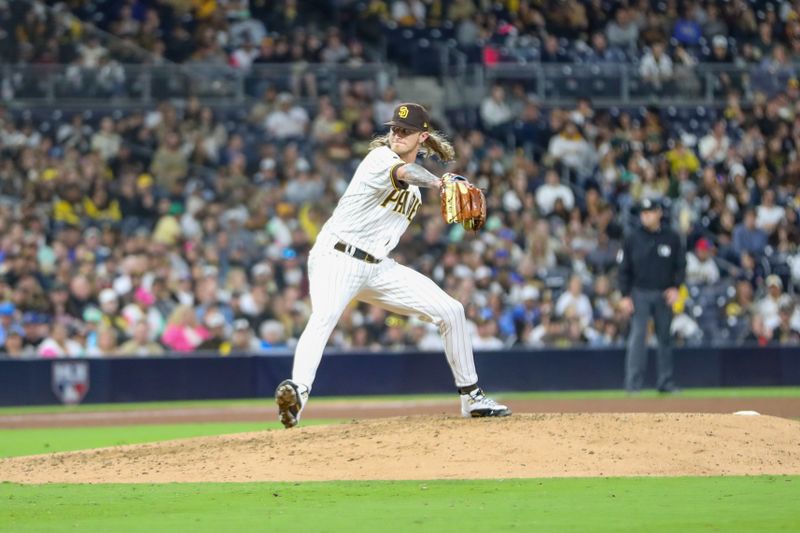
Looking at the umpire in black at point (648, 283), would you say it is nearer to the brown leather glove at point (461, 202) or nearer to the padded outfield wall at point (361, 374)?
the padded outfield wall at point (361, 374)

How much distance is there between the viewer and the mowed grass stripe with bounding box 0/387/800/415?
1645 cm

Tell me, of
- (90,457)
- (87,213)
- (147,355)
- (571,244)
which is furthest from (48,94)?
(90,457)

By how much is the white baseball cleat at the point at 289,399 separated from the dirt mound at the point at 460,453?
0.64 ft

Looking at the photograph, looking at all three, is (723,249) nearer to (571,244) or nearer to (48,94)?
(571,244)

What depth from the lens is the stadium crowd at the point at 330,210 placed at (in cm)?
1797

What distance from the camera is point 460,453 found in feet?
28.7

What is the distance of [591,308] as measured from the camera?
1916cm

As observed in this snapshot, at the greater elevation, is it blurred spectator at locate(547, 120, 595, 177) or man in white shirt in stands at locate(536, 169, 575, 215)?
blurred spectator at locate(547, 120, 595, 177)

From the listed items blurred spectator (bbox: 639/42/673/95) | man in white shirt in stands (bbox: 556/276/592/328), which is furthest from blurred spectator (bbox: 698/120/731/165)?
man in white shirt in stands (bbox: 556/276/592/328)

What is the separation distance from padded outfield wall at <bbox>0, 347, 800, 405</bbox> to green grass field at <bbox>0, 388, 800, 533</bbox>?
28.5ft

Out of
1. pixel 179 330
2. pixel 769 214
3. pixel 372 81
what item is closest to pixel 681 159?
pixel 769 214

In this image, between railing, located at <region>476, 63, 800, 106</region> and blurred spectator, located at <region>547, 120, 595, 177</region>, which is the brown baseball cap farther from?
railing, located at <region>476, 63, 800, 106</region>

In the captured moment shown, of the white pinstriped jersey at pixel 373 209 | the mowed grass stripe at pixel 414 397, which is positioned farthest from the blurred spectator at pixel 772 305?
the white pinstriped jersey at pixel 373 209

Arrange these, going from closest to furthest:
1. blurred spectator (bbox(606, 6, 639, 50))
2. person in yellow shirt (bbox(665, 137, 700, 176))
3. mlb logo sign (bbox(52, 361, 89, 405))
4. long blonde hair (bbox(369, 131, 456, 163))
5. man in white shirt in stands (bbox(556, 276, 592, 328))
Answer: long blonde hair (bbox(369, 131, 456, 163)) → mlb logo sign (bbox(52, 361, 89, 405)) → man in white shirt in stands (bbox(556, 276, 592, 328)) → person in yellow shirt (bbox(665, 137, 700, 176)) → blurred spectator (bbox(606, 6, 639, 50))
